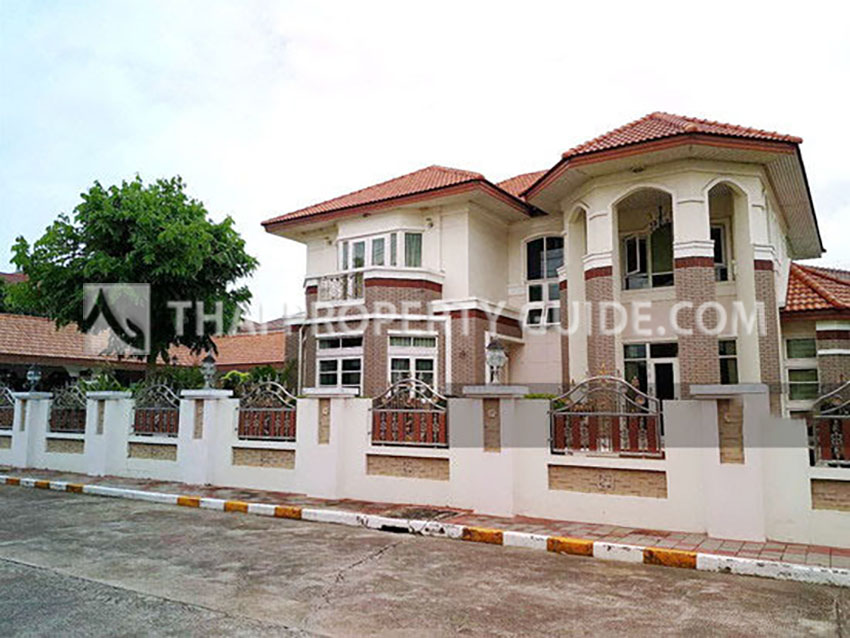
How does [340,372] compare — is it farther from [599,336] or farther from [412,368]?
[599,336]

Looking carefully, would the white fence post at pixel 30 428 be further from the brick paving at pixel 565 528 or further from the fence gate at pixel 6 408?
the brick paving at pixel 565 528

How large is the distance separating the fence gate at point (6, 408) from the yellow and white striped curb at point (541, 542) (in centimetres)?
693

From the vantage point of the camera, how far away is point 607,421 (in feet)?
26.9

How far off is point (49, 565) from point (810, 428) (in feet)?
26.1

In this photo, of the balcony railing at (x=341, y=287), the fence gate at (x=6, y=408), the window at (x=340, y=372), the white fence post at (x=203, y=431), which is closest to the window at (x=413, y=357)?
the window at (x=340, y=372)

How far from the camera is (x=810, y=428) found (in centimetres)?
717

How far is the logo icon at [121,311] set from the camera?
17016 mm

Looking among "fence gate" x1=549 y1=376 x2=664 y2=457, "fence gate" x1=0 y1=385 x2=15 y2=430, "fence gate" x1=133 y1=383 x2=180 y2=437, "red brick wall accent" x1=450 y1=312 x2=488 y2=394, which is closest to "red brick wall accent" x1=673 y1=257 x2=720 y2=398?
"red brick wall accent" x1=450 y1=312 x2=488 y2=394

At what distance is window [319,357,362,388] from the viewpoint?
17.1m

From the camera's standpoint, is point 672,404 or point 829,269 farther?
point 829,269

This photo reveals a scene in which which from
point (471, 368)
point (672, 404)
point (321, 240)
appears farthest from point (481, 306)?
point (672, 404)

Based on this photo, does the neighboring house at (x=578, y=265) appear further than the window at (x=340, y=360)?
No

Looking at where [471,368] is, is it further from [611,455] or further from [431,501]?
[611,455]

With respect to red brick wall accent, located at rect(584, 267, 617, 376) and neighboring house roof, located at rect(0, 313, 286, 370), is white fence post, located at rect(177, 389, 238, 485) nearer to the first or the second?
red brick wall accent, located at rect(584, 267, 617, 376)
